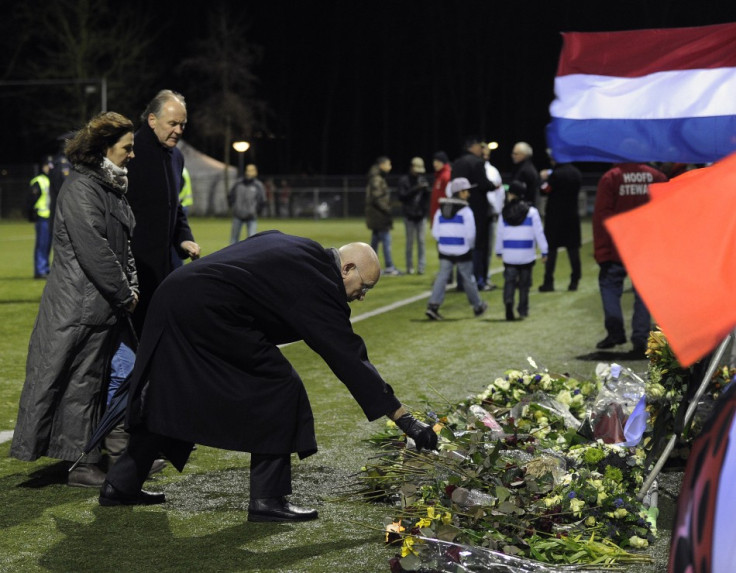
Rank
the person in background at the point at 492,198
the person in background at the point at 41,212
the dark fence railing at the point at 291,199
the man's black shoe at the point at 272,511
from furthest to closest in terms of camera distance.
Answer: the dark fence railing at the point at 291,199
the person in background at the point at 41,212
the person in background at the point at 492,198
the man's black shoe at the point at 272,511

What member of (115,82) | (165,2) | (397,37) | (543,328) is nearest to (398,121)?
(397,37)

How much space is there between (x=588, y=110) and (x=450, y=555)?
9.16ft

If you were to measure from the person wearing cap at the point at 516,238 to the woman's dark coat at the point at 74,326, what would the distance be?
7469 millimetres

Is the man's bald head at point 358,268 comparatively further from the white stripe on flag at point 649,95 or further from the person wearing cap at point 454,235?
the person wearing cap at point 454,235

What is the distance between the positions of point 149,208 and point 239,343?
1900 millimetres

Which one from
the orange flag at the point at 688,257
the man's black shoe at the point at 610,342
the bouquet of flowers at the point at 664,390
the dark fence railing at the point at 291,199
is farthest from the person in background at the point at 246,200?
the dark fence railing at the point at 291,199

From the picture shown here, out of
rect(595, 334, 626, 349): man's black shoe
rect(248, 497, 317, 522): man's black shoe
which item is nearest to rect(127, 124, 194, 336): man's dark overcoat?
rect(248, 497, 317, 522): man's black shoe

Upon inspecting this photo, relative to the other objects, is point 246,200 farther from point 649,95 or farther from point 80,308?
point 649,95

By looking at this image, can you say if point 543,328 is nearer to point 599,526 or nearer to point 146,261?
point 146,261

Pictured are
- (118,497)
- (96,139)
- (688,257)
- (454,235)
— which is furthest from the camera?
(454,235)

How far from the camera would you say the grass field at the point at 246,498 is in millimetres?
4922

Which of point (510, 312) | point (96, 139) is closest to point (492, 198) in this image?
point (510, 312)

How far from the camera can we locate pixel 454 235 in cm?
1310

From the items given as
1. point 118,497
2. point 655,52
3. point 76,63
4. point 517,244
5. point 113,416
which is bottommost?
point 118,497
